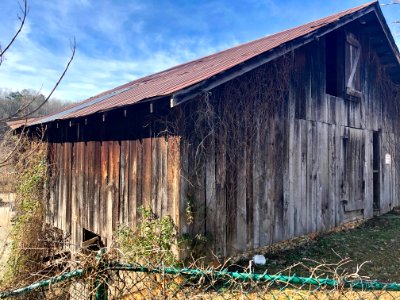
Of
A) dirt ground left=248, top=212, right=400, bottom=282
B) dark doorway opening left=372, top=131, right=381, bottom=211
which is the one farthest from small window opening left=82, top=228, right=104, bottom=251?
dark doorway opening left=372, top=131, right=381, bottom=211

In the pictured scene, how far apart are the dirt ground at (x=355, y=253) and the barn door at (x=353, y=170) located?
0.74 meters

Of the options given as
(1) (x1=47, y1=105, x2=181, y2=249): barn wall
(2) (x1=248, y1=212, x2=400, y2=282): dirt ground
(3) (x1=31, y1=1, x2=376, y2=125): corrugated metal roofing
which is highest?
(3) (x1=31, y1=1, x2=376, y2=125): corrugated metal roofing

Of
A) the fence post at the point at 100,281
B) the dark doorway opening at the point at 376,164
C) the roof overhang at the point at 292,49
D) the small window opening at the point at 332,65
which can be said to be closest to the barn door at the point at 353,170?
the dark doorway opening at the point at 376,164

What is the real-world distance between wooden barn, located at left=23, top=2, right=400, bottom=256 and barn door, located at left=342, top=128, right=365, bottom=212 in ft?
0.10

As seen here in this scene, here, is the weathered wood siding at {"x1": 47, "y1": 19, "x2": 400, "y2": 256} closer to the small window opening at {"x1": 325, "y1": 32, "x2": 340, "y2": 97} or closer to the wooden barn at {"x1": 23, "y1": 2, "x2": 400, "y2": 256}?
the wooden barn at {"x1": 23, "y1": 2, "x2": 400, "y2": 256}

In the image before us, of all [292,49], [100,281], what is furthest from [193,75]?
[100,281]

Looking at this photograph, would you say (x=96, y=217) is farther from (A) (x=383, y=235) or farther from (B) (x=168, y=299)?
(A) (x=383, y=235)

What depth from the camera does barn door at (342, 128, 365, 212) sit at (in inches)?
345

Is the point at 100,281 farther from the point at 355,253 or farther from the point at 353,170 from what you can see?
the point at 353,170

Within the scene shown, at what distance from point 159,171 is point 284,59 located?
356cm

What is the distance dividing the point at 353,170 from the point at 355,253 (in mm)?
2978

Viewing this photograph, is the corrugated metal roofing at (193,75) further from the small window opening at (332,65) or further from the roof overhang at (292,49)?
the small window opening at (332,65)

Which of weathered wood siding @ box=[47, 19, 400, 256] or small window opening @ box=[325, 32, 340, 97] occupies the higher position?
small window opening @ box=[325, 32, 340, 97]

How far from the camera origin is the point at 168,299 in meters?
Answer: 3.03
